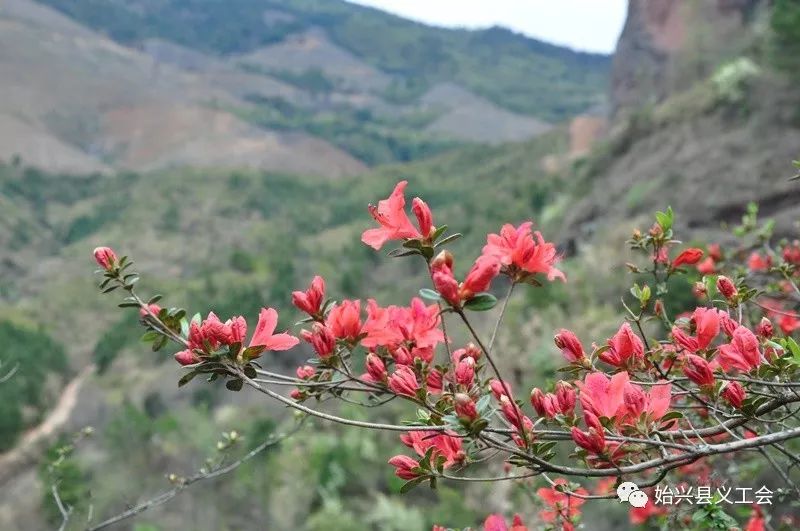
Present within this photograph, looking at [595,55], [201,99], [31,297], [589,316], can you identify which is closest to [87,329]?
[31,297]

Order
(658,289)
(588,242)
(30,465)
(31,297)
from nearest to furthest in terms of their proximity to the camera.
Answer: (658,289) → (588,242) → (30,465) → (31,297)

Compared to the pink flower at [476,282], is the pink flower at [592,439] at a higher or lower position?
lower

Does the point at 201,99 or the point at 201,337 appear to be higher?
the point at 201,337

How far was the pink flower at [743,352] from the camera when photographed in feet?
4.13

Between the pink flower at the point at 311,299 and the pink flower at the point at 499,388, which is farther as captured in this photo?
the pink flower at the point at 311,299

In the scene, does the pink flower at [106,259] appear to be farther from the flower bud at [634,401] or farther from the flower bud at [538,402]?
the flower bud at [634,401]

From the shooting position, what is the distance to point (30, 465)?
19.4m

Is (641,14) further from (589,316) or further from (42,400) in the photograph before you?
(42,400)

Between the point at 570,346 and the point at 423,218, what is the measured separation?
43 centimetres

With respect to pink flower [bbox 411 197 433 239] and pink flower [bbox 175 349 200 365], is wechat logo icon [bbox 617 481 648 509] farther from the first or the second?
pink flower [bbox 175 349 200 365]

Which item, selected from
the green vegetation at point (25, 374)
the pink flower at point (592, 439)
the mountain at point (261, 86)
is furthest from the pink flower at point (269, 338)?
the mountain at point (261, 86)

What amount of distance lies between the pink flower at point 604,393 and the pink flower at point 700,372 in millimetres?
144

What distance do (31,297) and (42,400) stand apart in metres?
16.1

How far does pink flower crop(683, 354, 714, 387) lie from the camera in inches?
48.9
